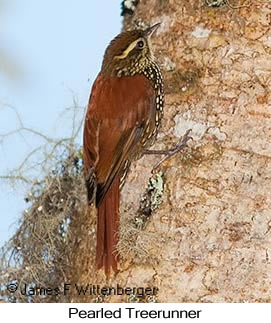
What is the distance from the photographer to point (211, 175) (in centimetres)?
341

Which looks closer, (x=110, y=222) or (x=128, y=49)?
(x=110, y=222)

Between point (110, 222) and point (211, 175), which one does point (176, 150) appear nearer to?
point (211, 175)

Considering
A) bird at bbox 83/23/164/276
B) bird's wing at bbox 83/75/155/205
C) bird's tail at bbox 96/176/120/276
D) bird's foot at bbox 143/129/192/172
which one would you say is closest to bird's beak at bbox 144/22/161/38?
bird at bbox 83/23/164/276

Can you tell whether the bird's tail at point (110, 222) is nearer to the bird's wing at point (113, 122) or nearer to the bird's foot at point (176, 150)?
the bird's wing at point (113, 122)

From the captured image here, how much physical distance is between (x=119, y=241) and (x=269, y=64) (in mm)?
730

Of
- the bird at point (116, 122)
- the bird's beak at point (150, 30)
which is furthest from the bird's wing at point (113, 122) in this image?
the bird's beak at point (150, 30)

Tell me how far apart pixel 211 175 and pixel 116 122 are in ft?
1.07

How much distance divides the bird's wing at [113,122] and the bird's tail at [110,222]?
2 centimetres

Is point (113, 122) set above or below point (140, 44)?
below

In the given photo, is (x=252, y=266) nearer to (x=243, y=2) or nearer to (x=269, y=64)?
(x=269, y=64)

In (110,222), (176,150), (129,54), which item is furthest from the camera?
(129,54)

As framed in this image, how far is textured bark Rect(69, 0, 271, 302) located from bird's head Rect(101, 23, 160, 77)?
87 mm

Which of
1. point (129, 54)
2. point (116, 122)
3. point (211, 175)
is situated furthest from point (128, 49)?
point (211, 175)
